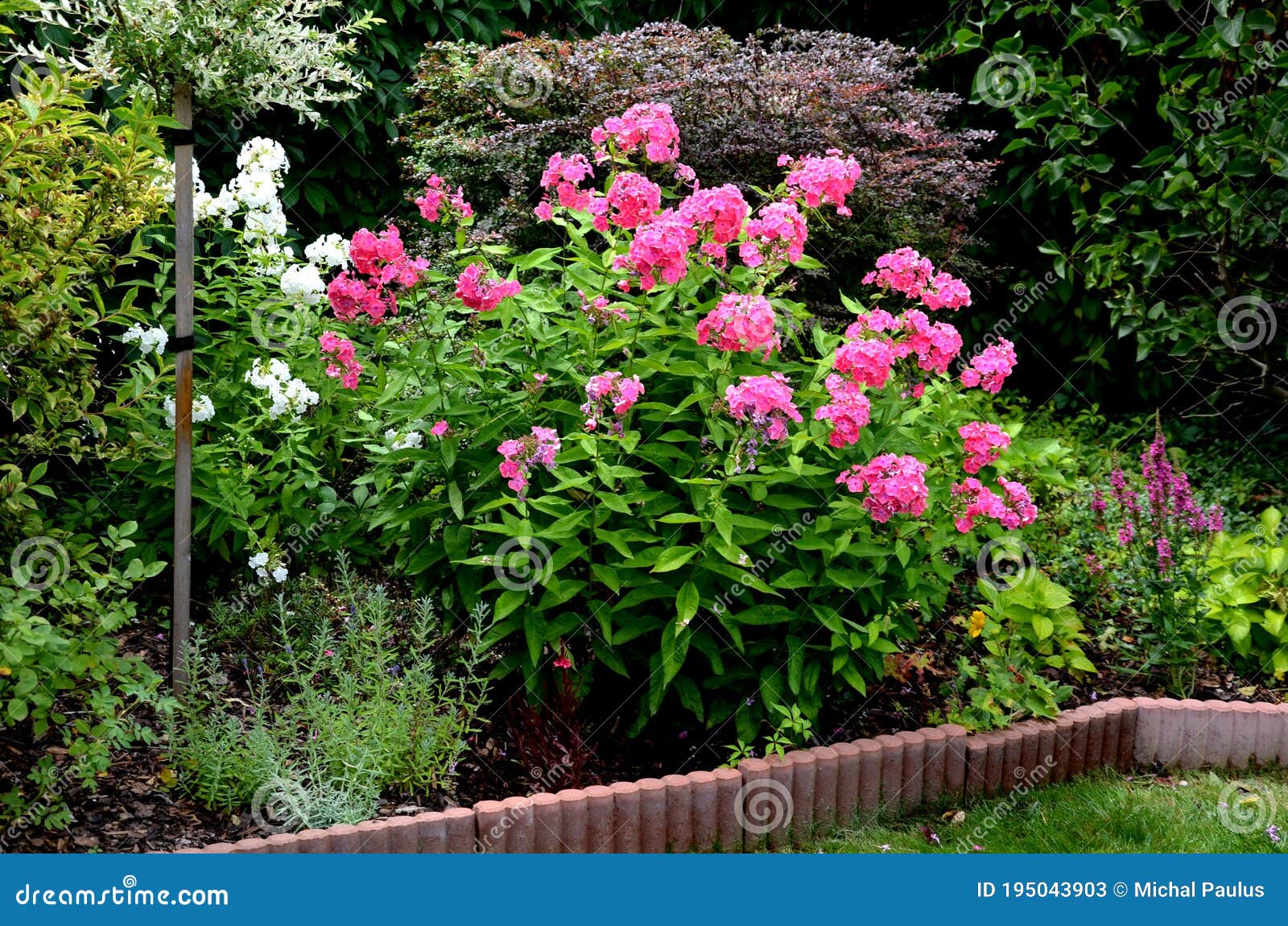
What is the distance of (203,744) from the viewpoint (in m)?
3.45

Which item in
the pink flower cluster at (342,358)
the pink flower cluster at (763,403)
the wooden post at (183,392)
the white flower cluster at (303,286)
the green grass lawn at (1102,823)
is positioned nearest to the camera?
the pink flower cluster at (763,403)

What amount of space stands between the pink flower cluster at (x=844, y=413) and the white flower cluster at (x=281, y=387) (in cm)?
189

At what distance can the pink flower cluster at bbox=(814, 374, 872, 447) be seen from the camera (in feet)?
11.1

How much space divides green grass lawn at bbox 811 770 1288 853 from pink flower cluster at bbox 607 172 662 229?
1874mm

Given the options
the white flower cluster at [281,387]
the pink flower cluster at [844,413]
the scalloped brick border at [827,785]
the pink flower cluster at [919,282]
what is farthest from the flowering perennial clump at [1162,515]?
the white flower cluster at [281,387]

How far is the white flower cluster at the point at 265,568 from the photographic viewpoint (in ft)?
13.8

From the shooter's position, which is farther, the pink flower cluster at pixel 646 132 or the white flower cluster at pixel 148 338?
the white flower cluster at pixel 148 338

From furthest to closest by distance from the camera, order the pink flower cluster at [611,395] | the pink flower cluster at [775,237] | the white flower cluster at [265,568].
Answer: the white flower cluster at [265,568] → the pink flower cluster at [775,237] → the pink flower cluster at [611,395]

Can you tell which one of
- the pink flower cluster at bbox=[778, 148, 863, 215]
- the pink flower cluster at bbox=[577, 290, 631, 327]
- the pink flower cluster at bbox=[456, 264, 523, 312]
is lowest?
the pink flower cluster at bbox=[577, 290, 631, 327]

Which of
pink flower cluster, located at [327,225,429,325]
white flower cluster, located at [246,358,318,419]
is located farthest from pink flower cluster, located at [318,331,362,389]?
white flower cluster, located at [246,358,318,419]

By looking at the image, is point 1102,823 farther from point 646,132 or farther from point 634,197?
point 646,132

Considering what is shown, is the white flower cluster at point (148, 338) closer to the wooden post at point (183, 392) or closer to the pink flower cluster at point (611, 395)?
the wooden post at point (183, 392)

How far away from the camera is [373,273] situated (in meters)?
3.69

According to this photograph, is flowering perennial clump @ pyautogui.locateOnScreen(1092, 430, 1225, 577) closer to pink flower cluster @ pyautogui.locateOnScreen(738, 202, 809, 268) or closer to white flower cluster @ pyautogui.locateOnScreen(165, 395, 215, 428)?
pink flower cluster @ pyautogui.locateOnScreen(738, 202, 809, 268)
